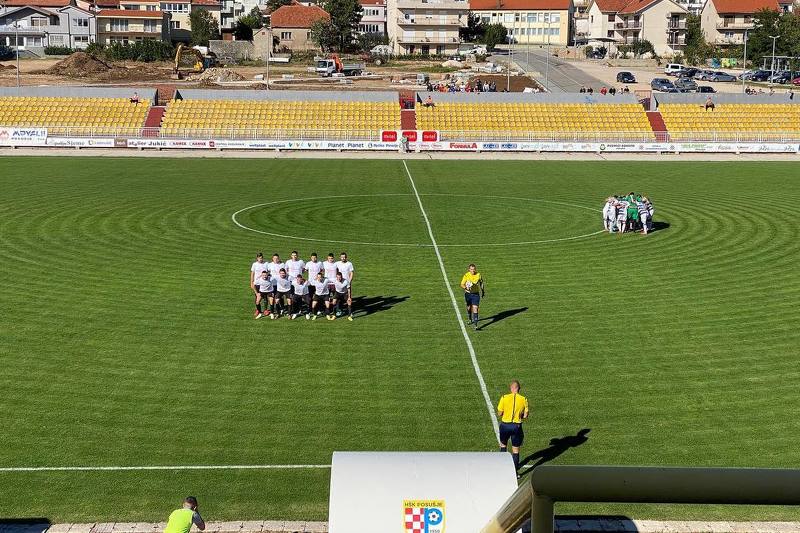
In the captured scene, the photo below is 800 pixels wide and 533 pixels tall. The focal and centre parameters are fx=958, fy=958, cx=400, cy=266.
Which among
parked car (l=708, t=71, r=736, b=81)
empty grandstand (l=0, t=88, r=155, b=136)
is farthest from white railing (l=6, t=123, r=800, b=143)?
parked car (l=708, t=71, r=736, b=81)

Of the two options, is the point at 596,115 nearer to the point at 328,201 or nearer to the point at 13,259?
the point at 328,201

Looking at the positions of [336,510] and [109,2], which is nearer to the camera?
[336,510]

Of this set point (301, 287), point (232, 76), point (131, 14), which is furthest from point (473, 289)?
point (131, 14)

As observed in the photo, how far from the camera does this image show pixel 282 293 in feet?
85.2

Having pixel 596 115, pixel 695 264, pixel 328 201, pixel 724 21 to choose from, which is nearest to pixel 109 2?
pixel 724 21

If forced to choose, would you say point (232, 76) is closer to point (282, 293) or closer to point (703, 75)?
point (703, 75)

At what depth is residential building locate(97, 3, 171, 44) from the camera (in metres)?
160

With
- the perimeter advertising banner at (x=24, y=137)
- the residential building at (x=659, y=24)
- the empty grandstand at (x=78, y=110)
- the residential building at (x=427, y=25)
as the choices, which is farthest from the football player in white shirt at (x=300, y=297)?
the residential building at (x=659, y=24)

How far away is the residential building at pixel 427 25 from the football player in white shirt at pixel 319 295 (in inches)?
5261

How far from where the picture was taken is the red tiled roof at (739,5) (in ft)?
530

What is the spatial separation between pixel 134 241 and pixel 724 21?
490 feet

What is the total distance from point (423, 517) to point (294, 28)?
157 meters

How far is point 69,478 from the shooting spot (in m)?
15.8

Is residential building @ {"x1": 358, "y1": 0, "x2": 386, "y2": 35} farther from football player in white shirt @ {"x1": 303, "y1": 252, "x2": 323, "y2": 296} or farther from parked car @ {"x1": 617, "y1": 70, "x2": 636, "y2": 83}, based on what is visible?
football player in white shirt @ {"x1": 303, "y1": 252, "x2": 323, "y2": 296}
